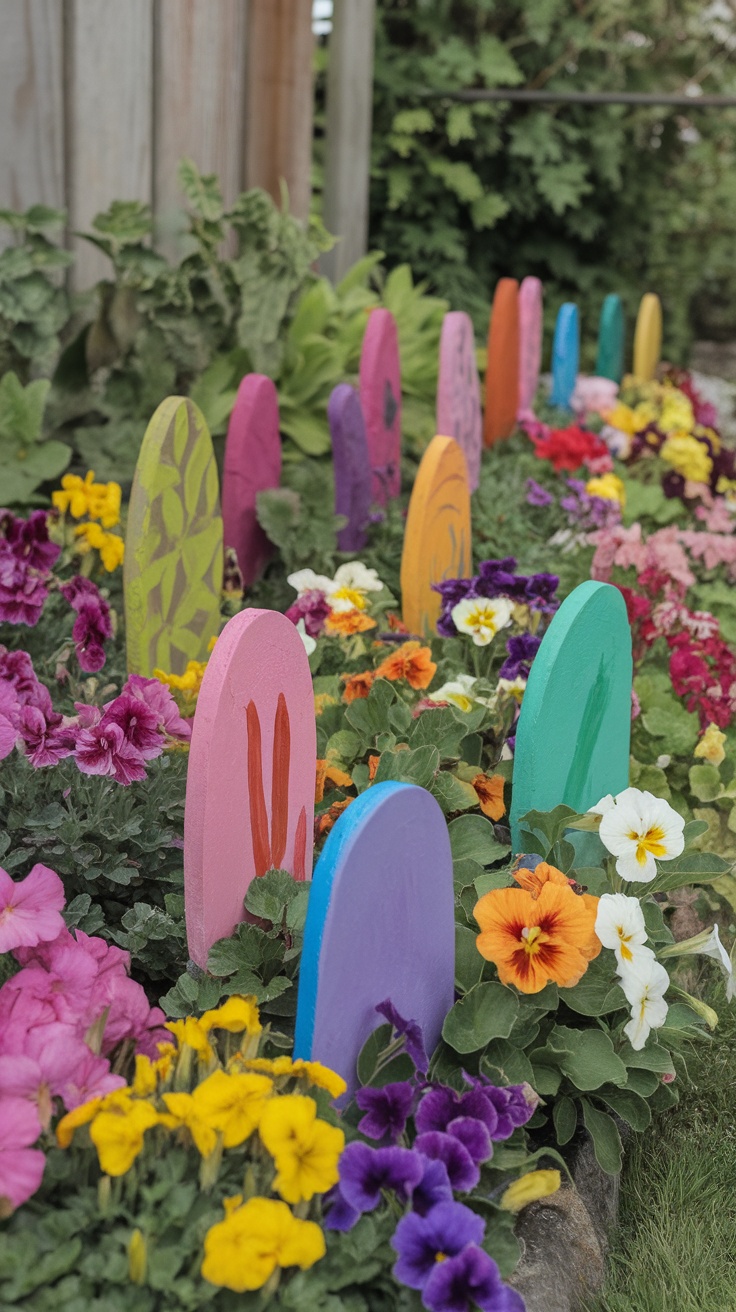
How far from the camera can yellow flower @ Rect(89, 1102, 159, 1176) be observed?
1.04m

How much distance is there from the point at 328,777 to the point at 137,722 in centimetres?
40

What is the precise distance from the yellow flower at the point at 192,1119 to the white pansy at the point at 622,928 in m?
0.50

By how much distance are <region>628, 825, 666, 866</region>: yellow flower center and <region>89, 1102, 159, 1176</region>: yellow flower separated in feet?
2.28

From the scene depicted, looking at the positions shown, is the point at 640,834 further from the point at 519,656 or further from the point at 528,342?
the point at 528,342

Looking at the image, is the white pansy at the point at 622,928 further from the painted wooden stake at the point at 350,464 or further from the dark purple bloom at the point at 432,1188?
the painted wooden stake at the point at 350,464

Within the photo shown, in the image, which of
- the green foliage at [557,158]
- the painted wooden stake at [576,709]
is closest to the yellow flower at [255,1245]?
the painted wooden stake at [576,709]

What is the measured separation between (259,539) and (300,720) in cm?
139

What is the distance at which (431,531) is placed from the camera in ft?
8.15

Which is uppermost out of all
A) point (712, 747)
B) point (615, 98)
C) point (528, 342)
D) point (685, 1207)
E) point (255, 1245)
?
point (615, 98)

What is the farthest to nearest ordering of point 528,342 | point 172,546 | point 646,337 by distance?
point 646,337, point 528,342, point 172,546

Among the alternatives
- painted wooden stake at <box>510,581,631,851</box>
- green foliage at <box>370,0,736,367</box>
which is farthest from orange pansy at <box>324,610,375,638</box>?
green foliage at <box>370,0,736,367</box>

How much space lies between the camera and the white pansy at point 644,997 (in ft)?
4.54

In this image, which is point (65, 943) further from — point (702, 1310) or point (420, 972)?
point (702, 1310)

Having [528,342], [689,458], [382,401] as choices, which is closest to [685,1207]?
[382,401]
